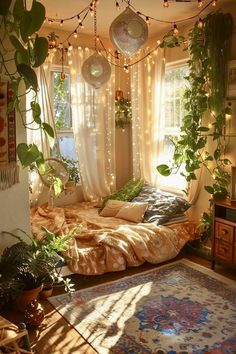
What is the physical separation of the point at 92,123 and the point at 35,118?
2.52 metres

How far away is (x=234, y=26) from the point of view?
330 centimetres

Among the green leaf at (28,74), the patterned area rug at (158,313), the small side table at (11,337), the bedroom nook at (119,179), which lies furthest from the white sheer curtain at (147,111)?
the small side table at (11,337)

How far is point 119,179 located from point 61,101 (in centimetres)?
144

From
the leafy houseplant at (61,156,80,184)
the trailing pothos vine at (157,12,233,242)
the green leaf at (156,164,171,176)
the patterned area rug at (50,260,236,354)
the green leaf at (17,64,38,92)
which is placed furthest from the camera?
the leafy houseplant at (61,156,80,184)

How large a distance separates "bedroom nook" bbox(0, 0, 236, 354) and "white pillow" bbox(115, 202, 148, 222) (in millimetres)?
34

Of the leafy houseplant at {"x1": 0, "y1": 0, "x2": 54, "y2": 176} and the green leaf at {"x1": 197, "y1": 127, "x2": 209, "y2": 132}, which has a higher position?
the leafy houseplant at {"x1": 0, "y1": 0, "x2": 54, "y2": 176}

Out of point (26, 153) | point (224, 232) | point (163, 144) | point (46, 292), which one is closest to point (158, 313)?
point (46, 292)

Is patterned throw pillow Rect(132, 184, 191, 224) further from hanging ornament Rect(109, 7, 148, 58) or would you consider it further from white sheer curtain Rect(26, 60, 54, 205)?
hanging ornament Rect(109, 7, 148, 58)

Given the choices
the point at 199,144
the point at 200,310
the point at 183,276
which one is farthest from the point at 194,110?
the point at 200,310

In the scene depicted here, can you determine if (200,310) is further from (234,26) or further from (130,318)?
(234,26)

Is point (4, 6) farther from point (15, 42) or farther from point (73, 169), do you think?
point (73, 169)

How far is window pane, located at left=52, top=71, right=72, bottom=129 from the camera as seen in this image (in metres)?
4.32

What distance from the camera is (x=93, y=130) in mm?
4570

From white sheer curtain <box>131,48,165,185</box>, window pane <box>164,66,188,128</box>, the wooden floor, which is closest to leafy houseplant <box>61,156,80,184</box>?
white sheer curtain <box>131,48,165,185</box>
